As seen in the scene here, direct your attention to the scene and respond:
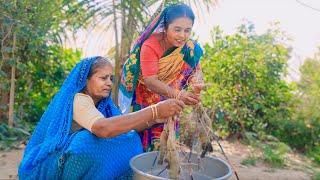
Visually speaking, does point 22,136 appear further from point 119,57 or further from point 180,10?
point 180,10

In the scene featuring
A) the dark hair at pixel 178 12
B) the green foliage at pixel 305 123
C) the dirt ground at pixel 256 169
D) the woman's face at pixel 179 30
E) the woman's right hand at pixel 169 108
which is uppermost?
the dark hair at pixel 178 12

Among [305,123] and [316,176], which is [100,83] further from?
[305,123]

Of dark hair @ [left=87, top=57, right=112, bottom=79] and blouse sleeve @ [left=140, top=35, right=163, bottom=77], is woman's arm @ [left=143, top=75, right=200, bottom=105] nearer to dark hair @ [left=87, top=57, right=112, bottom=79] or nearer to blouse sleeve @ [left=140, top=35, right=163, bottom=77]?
blouse sleeve @ [left=140, top=35, right=163, bottom=77]

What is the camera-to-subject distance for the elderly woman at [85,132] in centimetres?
180

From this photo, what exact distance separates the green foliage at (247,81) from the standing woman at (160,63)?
2384mm

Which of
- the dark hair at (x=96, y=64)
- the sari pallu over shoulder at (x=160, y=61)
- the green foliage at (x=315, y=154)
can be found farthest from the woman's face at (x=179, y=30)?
the green foliage at (x=315, y=154)

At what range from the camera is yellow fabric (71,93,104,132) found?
73.7 inches

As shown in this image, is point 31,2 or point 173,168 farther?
point 31,2

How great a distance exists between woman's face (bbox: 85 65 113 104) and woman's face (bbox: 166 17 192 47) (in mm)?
498

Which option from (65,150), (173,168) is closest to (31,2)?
(65,150)

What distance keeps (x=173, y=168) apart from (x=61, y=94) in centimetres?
80

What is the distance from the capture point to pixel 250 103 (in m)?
5.17

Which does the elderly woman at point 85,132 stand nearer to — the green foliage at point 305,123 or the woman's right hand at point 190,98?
the woman's right hand at point 190,98

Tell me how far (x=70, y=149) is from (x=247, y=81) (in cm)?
364
